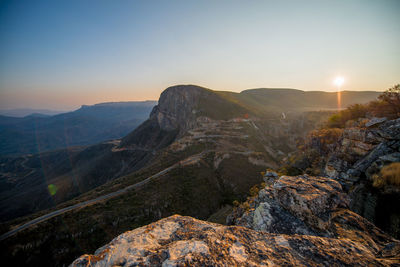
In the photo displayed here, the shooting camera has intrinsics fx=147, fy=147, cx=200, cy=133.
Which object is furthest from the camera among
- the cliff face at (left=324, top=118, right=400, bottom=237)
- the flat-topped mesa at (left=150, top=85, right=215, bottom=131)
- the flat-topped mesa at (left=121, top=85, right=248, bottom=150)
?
the flat-topped mesa at (left=150, top=85, right=215, bottom=131)

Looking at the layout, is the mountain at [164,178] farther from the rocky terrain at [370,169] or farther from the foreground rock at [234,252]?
the foreground rock at [234,252]

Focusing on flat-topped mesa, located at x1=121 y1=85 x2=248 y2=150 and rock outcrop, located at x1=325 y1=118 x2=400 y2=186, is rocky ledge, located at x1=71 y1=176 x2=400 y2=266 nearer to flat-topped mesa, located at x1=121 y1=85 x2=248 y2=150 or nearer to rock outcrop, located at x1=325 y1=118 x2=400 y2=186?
rock outcrop, located at x1=325 y1=118 x2=400 y2=186

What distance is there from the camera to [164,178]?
3938 cm

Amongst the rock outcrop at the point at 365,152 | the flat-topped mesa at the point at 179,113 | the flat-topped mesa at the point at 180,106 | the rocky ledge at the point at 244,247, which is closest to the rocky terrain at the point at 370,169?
the rock outcrop at the point at 365,152

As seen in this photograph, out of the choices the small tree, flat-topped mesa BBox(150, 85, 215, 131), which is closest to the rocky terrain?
the small tree

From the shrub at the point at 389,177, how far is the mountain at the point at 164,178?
87.3ft

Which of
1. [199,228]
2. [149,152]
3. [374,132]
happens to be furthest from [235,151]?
[149,152]

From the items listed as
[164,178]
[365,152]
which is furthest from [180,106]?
[365,152]

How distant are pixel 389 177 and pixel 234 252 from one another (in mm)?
10673

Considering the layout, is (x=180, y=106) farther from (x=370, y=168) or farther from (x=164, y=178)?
(x=370, y=168)

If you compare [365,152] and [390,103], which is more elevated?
[390,103]

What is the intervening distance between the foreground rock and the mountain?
29.8m

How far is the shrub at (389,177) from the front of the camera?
24.5ft

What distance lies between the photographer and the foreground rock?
8.39 ft
